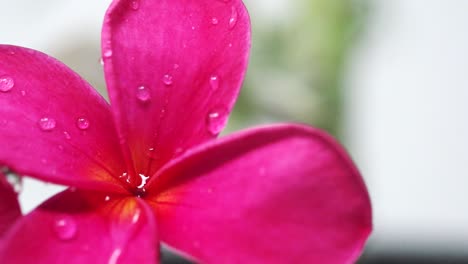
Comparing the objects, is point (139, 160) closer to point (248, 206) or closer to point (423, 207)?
point (248, 206)

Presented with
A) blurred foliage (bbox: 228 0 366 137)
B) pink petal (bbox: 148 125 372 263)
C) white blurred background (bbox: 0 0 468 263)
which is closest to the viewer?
pink petal (bbox: 148 125 372 263)

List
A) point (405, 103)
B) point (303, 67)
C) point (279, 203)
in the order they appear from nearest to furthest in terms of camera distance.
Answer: point (279, 203) → point (303, 67) → point (405, 103)

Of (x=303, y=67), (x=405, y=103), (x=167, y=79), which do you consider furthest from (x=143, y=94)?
(x=405, y=103)

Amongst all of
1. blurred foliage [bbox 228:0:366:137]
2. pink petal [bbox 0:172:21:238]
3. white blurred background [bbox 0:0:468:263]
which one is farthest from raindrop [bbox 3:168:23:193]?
white blurred background [bbox 0:0:468:263]

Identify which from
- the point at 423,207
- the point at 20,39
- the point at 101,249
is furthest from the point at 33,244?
the point at 423,207

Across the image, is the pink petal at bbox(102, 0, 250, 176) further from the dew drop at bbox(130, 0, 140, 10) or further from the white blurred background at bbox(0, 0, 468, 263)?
the white blurred background at bbox(0, 0, 468, 263)

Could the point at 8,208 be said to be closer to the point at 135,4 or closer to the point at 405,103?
the point at 135,4
